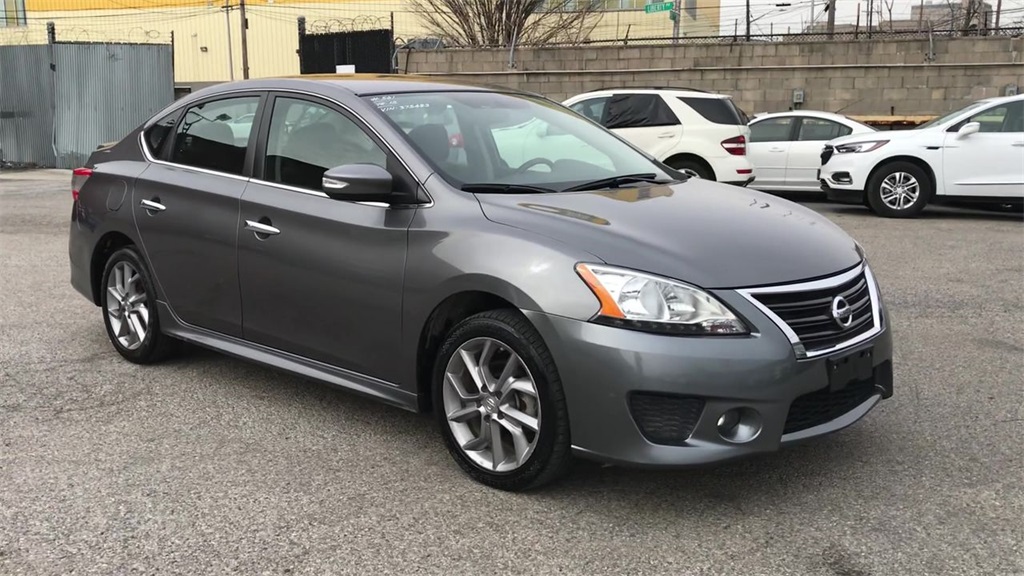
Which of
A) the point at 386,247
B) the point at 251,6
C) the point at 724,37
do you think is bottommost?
the point at 386,247

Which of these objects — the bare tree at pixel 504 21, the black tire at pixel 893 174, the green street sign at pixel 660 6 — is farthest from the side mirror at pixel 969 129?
the bare tree at pixel 504 21

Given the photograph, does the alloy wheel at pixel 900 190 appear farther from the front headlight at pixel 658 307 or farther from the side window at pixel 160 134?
the front headlight at pixel 658 307

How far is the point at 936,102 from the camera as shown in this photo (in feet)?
68.3

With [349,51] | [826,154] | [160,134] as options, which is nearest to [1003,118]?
[826,154]

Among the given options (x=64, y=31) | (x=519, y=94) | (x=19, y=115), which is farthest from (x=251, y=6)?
(x=519, y=94)

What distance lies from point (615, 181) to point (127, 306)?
288 centimetres

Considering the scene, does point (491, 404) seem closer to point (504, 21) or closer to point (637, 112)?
point (637, 112)

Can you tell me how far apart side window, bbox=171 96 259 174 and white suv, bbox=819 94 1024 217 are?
30.5ft

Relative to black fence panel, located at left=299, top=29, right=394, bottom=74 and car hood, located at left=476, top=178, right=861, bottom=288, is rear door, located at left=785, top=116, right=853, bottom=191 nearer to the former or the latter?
car hood, located at left=476, top=178, right=861, bottom=288

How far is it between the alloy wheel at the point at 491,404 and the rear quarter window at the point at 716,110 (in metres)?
9.09

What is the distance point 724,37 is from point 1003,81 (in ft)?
23.0

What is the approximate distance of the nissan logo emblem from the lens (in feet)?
11.3

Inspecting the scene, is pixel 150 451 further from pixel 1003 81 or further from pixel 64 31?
pixel 64 31

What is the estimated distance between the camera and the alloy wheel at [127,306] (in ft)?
17.2
